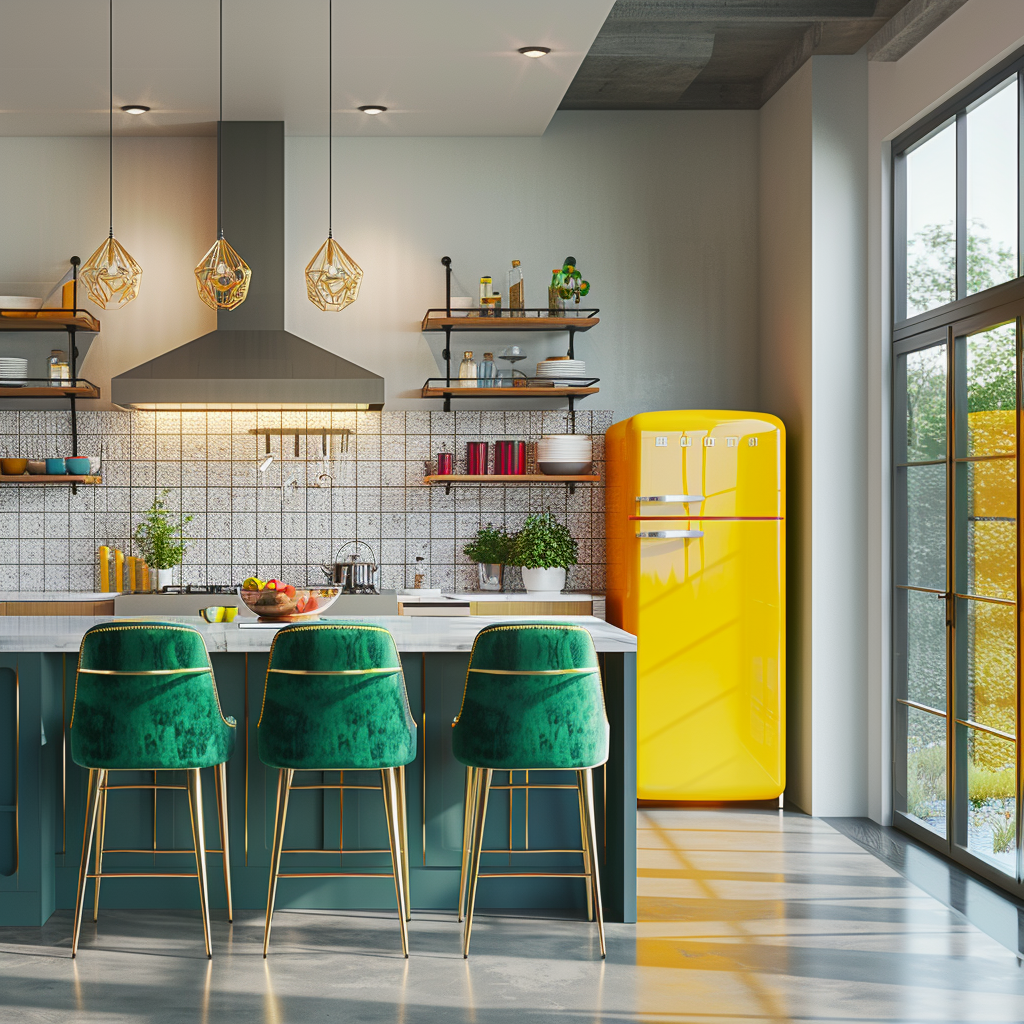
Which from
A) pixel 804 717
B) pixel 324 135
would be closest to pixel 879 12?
pixel 324 135

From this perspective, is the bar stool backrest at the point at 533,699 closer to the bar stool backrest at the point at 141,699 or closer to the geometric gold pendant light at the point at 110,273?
the bar stool backrest at the point at 141,699

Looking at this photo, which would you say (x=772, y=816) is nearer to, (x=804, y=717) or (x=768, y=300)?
(x=804, y=717)

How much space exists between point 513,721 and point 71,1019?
134cm

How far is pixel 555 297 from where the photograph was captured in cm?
526

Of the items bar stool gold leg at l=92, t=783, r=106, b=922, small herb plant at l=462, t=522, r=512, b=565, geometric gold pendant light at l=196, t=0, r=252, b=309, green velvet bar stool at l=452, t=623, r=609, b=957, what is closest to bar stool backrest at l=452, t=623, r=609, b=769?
green velvet bar stool at l=452, t=623, r=609, b=957

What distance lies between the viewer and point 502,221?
17.7 ft

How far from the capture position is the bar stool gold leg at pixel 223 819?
3.17 m

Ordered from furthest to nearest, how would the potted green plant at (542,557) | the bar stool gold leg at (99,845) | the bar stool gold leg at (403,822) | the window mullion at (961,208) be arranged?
1. the potted green plant at (542,557)
2. the window mullion at (961,208)
3. the bar stool gold leg at (99,845)
4. the bar stool gold leg at (403,822)

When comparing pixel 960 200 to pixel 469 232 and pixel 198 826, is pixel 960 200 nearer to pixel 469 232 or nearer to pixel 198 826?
pixel 469 232

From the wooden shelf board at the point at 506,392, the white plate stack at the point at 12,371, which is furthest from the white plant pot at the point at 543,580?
the white plate stack at the point at 12,371

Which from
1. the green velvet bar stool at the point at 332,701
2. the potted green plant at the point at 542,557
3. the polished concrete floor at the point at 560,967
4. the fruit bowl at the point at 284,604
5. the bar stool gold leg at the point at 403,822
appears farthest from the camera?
the potted green plant at the point at 542,557

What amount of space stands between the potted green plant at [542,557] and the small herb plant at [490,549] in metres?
0.08

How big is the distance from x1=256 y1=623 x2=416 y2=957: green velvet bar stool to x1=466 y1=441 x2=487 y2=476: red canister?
235 cm

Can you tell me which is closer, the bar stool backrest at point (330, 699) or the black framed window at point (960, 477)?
the bar stool backrest at point (330, 699)
